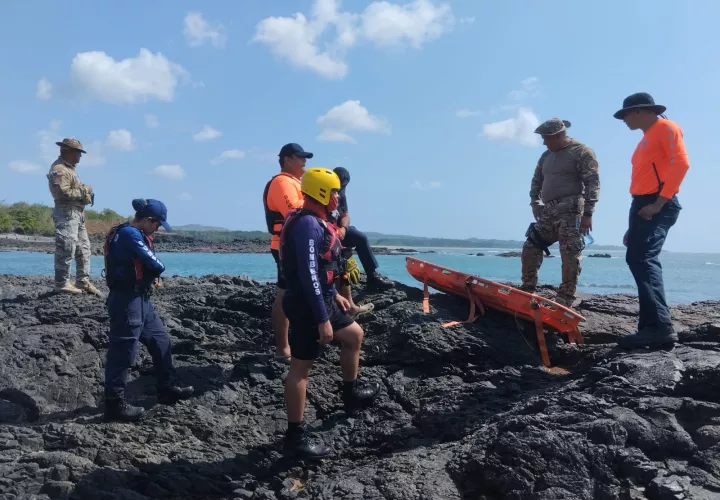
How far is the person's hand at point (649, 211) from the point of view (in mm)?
4754

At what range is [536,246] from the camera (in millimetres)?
6305

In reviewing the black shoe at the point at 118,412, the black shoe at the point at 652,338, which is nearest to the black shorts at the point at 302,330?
the black shoe at the point at 118,412

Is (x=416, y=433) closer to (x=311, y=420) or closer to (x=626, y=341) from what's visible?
(x=311, y=420)

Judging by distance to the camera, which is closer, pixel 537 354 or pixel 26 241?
pixel 537 354

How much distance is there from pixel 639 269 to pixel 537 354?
1.28 metres

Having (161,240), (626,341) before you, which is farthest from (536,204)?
(161,240)

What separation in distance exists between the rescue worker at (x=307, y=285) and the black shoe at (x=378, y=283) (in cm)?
294

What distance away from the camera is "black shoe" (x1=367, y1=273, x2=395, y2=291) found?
7.18 m

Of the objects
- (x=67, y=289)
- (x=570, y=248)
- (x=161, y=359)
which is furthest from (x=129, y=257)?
(x=570, y=248)

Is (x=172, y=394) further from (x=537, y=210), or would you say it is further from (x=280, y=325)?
(x=537, y=210)

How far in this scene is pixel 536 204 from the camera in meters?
6.48

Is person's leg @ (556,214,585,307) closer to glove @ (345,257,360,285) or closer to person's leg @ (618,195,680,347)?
person's leg @ (618,195,680,347)

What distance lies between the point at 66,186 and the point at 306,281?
216 inches

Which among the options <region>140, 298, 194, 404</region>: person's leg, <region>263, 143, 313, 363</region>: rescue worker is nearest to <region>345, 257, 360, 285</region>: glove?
<region>263, 143, 313, 363</region>: rescue worker
